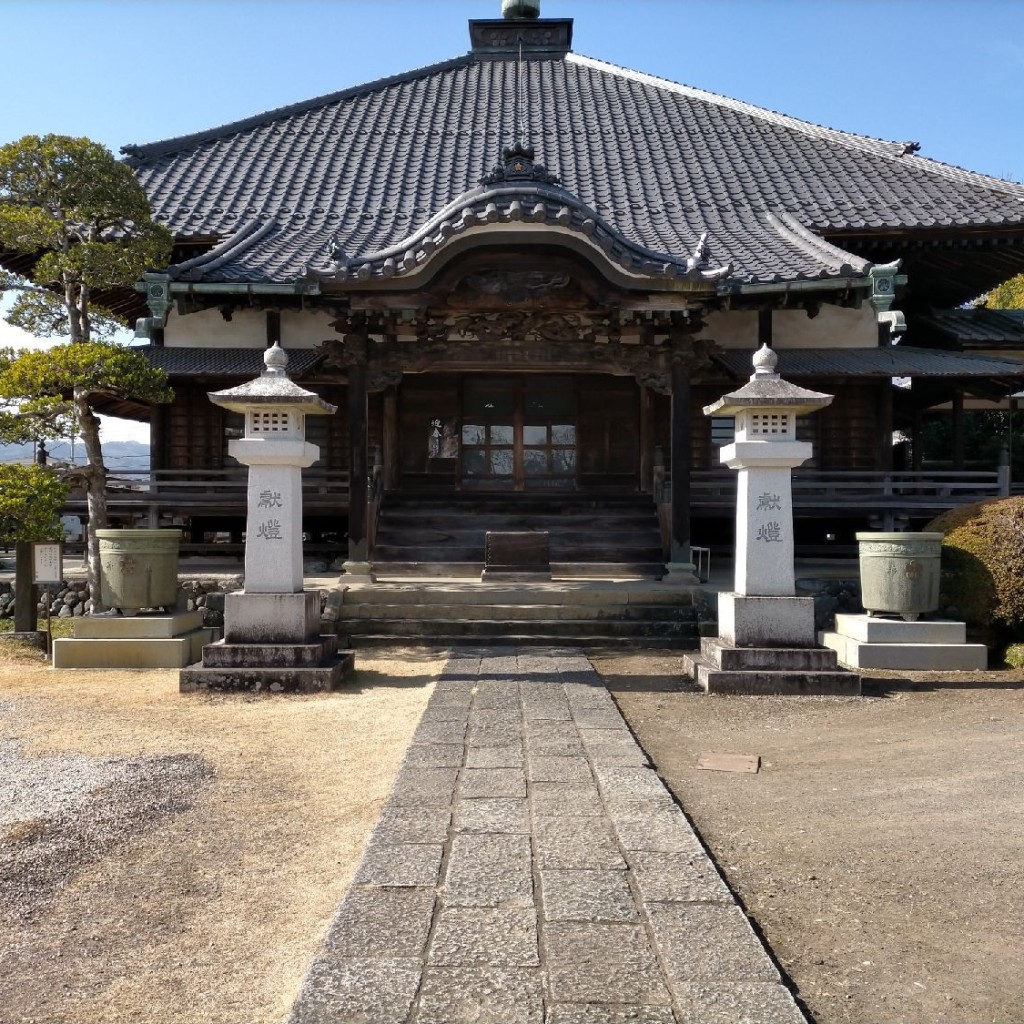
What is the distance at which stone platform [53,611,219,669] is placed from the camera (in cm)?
859

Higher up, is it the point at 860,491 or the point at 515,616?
the point at 860,491

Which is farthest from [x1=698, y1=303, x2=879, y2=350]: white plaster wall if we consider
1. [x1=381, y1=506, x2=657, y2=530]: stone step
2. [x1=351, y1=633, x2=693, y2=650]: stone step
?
[x1=351, y1=633, x2=693, y2=650]: stone step

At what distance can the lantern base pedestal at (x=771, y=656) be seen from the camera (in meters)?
7.46

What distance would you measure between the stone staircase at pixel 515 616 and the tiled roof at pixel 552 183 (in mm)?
4063

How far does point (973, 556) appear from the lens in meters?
9.12

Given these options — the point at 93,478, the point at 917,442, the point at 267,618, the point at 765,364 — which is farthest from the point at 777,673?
the point at 917,442

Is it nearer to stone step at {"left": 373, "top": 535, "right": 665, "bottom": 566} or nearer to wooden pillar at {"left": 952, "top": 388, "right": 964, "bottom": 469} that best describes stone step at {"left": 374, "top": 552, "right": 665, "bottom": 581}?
stone step at {"left": 373, "top": 535, "right": 665, "bottom": 566}

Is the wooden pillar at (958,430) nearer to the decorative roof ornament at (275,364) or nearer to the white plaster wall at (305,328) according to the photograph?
the white plaster wall at (305,328)

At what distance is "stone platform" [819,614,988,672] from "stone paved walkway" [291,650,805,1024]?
439 cm

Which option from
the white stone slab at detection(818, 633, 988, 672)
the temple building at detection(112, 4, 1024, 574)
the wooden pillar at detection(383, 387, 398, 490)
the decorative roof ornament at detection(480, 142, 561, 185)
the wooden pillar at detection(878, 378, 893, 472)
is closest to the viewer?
the white stone slab at detection(818, 633, 988, 672)

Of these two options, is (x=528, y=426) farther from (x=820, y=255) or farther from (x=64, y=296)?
(x=64, y=296)

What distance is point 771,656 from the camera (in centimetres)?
764

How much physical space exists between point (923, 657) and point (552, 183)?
7252 millimetres

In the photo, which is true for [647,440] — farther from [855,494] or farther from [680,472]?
[855,494]
